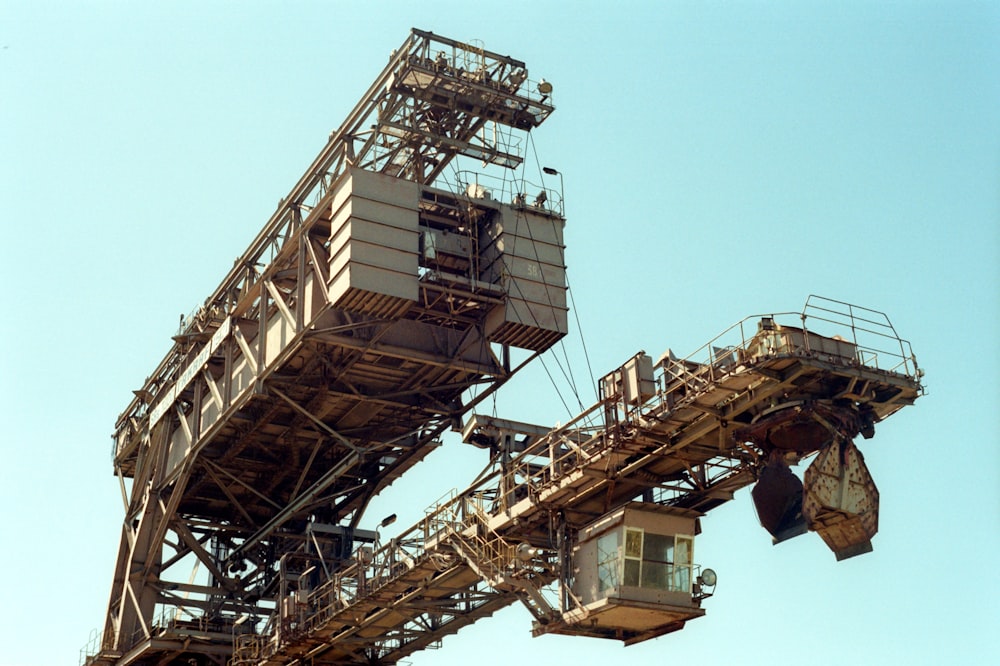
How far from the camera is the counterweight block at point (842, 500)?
94.5 feet

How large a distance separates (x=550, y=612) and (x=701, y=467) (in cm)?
514

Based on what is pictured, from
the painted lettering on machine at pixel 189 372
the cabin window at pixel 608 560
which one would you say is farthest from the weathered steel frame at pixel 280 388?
the cabin window at pixel 608 560

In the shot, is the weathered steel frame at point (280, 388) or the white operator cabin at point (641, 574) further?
the weathered steel frame at point (280, 388)

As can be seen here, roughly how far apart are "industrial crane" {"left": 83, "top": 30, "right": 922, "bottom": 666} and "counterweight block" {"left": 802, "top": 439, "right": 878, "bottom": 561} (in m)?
0.05

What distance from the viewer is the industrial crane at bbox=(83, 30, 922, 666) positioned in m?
29.9

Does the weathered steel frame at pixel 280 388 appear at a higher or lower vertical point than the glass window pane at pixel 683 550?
higher

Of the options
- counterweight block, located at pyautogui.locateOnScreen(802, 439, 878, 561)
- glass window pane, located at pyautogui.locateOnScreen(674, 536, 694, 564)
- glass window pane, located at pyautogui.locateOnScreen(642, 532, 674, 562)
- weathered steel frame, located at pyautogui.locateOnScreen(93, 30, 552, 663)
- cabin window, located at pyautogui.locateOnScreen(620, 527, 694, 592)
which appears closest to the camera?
counterweight block, located at pyautogui.locateOnScreen(802, 439, 878, 561)

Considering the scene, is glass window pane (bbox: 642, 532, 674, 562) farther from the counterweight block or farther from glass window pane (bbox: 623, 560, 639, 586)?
the counterweight block

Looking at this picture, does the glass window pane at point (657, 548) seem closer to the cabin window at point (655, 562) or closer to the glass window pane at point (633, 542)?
the cabin window at point (655, 562)

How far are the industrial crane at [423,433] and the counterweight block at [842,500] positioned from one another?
0.17 feet

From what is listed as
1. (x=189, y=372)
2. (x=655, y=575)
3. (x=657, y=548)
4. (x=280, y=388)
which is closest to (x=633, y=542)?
(x=657, y=548)

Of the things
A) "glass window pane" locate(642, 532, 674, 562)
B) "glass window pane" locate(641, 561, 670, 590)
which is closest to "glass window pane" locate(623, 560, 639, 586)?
"glass window pane" locate(641, 561, 670, 590)

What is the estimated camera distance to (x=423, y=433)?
4719 centimetres

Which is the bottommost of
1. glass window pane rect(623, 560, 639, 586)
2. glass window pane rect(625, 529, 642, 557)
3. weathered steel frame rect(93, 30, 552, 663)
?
glass window pane rect(623, 560, 639, 586)
